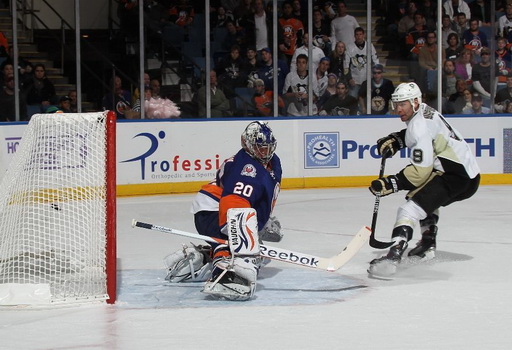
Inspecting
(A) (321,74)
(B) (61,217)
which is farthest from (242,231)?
(A) (321,74)

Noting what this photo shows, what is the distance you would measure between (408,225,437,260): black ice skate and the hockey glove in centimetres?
51

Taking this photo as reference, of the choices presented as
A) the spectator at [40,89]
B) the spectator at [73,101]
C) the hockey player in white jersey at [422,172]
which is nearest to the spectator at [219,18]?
the spectator at [73,101]

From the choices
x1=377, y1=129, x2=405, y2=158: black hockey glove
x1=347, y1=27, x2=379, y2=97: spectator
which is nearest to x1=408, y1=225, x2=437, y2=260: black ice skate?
x1=377, y1=129, x2=405, y2=158: black hockey glove

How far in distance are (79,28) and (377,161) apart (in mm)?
3162

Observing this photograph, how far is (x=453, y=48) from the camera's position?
402 inches

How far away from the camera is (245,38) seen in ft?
32.3

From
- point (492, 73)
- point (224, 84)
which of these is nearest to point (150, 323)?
point (224, 84)

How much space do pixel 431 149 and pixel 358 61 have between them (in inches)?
186

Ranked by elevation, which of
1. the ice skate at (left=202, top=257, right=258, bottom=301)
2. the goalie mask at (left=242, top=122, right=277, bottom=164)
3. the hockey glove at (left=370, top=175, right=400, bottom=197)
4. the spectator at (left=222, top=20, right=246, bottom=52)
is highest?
the spectator at (left=222, top=20, right=246, bottom=52)

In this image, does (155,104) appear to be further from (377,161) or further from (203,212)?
(203,212)

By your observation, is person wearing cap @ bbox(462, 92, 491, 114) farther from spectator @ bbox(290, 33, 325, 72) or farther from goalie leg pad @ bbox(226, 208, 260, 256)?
goalie leg pad @ bbox(226, 208, 260, 256)

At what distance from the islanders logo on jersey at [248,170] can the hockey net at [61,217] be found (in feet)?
2.03

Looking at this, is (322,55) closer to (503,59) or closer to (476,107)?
(476,107)

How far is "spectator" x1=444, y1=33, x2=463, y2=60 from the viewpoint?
401 inches
